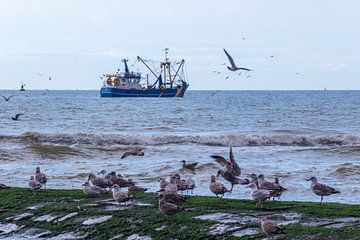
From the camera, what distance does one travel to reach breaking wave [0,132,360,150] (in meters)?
37.7

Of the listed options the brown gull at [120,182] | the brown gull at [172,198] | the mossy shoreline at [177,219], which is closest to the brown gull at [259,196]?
the mossy shoreline at [177,219]

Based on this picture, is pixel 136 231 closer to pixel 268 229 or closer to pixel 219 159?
pixel 268 229

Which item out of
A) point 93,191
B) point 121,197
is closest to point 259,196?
point 121,197

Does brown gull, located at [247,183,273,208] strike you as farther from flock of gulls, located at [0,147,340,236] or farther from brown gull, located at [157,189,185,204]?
brown gull, located at [157,189,185,204]

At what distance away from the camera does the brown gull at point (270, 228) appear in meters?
10.1

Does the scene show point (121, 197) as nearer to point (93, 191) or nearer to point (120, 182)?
point (93, 191)

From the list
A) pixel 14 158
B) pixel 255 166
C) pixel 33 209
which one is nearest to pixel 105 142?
pixel 14 158

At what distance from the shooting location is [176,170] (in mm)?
22641

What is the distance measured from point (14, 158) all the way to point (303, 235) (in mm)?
19160

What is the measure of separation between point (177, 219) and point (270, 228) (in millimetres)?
1921

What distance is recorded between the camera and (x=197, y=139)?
3869 centimetres

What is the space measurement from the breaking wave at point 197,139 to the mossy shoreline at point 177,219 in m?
23.9

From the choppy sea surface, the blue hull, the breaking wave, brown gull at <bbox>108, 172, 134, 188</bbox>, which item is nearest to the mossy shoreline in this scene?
brown gull at <bbox>108, 172, 134, 188</bbox>

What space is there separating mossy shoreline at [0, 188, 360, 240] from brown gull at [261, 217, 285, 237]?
11 centimetres
